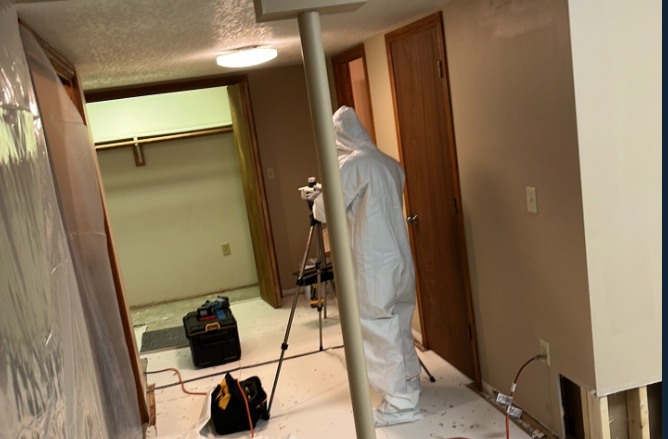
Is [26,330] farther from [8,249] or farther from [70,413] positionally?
[70,413]

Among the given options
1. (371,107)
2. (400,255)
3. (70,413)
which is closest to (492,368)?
(400,255)

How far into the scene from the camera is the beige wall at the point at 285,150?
4.95 meters

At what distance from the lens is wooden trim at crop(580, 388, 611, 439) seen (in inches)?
89.0

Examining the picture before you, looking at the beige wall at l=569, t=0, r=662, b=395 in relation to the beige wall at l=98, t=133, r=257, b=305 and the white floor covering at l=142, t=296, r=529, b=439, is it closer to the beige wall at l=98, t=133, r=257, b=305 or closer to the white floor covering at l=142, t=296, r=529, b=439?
the white floor covering at l=142, t=296, r=529, b=439

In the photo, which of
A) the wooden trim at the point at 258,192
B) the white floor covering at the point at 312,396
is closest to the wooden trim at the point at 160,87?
the wooden trim at the point at 258,192

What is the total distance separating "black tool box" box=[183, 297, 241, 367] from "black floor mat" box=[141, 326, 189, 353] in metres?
0.53

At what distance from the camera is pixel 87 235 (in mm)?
2424

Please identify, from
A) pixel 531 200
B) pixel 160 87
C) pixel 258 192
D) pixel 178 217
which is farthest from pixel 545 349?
pixel 178 217

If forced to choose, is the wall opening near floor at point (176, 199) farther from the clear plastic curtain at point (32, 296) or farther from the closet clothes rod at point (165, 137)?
the clear plastic curtain at point (32, 296)

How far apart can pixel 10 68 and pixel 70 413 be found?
2.86 feet

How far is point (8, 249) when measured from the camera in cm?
113

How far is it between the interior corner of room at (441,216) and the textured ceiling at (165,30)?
0.02m

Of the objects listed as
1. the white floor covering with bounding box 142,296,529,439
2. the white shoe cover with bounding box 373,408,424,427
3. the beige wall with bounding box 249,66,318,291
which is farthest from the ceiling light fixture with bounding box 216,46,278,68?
the white shoe cover with bounding box 373,408,424,427

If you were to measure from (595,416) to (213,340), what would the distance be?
7.93 feet
